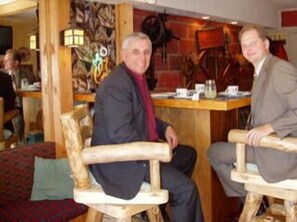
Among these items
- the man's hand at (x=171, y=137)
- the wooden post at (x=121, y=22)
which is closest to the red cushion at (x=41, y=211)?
the man's hand at (x=171, y=137)

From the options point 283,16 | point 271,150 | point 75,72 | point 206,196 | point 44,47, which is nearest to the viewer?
point 271,150

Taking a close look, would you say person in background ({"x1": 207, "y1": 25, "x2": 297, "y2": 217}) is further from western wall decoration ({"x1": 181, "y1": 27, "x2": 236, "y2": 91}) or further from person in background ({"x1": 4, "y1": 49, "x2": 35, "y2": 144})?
western wall decoration ({"x1": 181, "y1": 27, "x2": 236, "y2": 91})

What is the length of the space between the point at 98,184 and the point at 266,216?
1.17 metres

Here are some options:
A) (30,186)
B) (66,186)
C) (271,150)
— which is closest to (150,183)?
(271,150)

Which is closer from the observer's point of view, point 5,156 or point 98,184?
point 98,184

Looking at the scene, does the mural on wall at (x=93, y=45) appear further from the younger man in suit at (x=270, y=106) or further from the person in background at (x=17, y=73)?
the younger man in suit at (x=270, y=106)

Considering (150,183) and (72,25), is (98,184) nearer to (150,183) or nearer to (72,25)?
(150,183)

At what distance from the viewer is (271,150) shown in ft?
6.84

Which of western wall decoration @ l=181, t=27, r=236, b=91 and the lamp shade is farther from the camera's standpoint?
western wall decoration @ l=181, t=27, r=236, b=91

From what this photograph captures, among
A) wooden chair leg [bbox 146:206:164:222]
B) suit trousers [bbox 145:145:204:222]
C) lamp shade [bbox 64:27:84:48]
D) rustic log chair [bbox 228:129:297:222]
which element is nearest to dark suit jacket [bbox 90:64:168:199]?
suit trousers [bbox 145:145:204:222]

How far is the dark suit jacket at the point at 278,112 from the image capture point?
78.6 inches

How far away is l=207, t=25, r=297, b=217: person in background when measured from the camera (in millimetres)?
1992

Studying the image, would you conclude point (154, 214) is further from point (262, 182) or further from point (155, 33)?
point (155, 33)

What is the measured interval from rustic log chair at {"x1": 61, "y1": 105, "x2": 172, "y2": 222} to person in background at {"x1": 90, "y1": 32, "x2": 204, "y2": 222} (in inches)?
1.9
